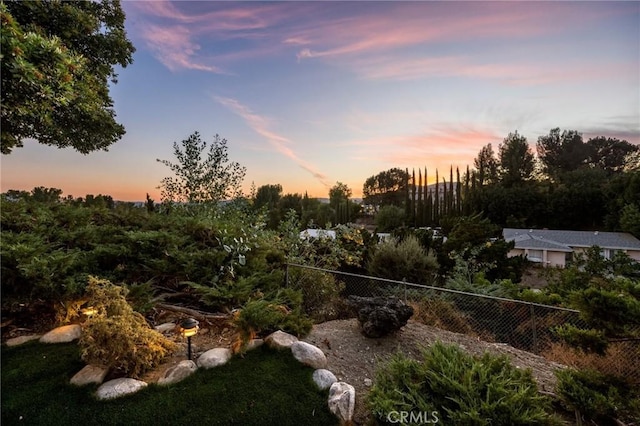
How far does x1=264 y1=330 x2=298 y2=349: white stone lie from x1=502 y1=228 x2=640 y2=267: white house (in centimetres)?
1547

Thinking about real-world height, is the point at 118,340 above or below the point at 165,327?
above

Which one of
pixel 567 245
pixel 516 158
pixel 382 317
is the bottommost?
pixel 567 245

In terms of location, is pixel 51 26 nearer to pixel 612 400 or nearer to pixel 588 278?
pixel 612 400

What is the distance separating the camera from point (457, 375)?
6.25 feet

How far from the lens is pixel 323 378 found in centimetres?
228

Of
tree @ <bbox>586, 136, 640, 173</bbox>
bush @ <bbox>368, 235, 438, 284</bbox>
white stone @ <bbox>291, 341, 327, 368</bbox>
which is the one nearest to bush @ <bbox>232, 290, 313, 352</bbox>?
white stone @ <bbox>291, 341, 327, 368</bbox>

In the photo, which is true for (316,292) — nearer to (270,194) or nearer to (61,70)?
(61,70)

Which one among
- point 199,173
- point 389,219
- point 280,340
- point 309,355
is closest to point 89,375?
point 280,340

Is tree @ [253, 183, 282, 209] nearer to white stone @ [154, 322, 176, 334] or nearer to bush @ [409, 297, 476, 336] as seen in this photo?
bush @ [409, 297, 476, 336]

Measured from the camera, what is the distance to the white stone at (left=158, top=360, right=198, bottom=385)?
2205mm

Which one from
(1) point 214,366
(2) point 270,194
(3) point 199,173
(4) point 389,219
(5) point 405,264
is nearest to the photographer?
(1) point 214,366

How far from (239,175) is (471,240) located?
20.5 feet

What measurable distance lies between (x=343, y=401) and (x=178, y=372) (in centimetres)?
125

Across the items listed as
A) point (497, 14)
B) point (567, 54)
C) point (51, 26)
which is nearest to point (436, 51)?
point (497, 14)
